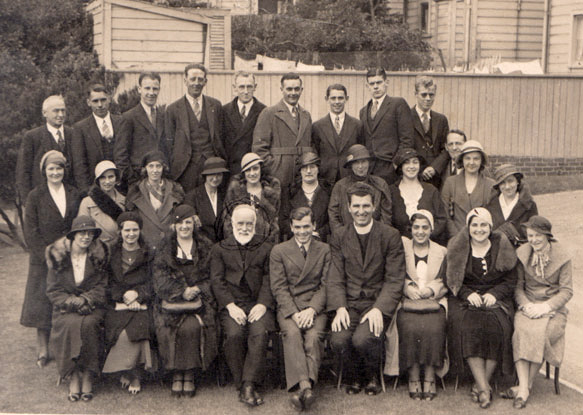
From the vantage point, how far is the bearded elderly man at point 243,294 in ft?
17.6

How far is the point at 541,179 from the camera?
46.5 feet

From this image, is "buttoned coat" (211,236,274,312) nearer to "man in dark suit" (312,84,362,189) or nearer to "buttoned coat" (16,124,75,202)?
"man in dark suit" (312,84,362,189)

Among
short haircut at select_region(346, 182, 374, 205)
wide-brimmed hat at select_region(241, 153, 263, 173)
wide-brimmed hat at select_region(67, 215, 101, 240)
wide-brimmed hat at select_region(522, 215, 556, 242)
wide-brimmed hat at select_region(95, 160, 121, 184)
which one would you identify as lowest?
wide-brimmed hat at select_region(67, 215, 101, 240)

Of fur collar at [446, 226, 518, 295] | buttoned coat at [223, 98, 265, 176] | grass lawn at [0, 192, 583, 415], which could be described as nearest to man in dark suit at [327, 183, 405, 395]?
grass lawn at [0, 192, 583, 415]

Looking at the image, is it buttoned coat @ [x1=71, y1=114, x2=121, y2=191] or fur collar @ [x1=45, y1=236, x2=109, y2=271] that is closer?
fur collar @ [x1=45, y1=236, x2=109, y2=271]

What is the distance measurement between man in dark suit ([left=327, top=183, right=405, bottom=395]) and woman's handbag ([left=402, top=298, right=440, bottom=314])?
9 cm

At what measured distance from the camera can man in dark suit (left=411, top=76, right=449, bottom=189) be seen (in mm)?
6645

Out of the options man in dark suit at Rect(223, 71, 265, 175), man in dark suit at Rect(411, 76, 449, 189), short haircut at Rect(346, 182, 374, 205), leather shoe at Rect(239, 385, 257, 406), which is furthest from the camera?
man in dark suit at Rect(223, 71, 265, 175)

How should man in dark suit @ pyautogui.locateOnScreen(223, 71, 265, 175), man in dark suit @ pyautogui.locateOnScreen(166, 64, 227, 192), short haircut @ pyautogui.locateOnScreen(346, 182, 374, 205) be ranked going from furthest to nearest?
man in dark suit @ pyautogui.locateOnScreen(223, 71, 265, 175)
man in dark suit @ pyautogui.locateOnScreen(166, 64, 227, 192)
short haircut @ pyautogui.locateOnScreen(346, 182, 374, 205)

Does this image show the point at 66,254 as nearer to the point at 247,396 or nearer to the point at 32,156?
the point at 32,156

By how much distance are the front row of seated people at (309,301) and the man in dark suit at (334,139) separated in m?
0.92

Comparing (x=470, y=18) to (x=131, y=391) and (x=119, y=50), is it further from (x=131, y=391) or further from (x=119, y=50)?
(x=131, y=391)

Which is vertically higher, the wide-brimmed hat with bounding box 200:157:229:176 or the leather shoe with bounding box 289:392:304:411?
the wide-brimmed hat with bounding box 200:157:229:176

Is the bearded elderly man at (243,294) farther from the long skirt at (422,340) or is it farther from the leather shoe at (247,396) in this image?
the long skirt at (422,340)
